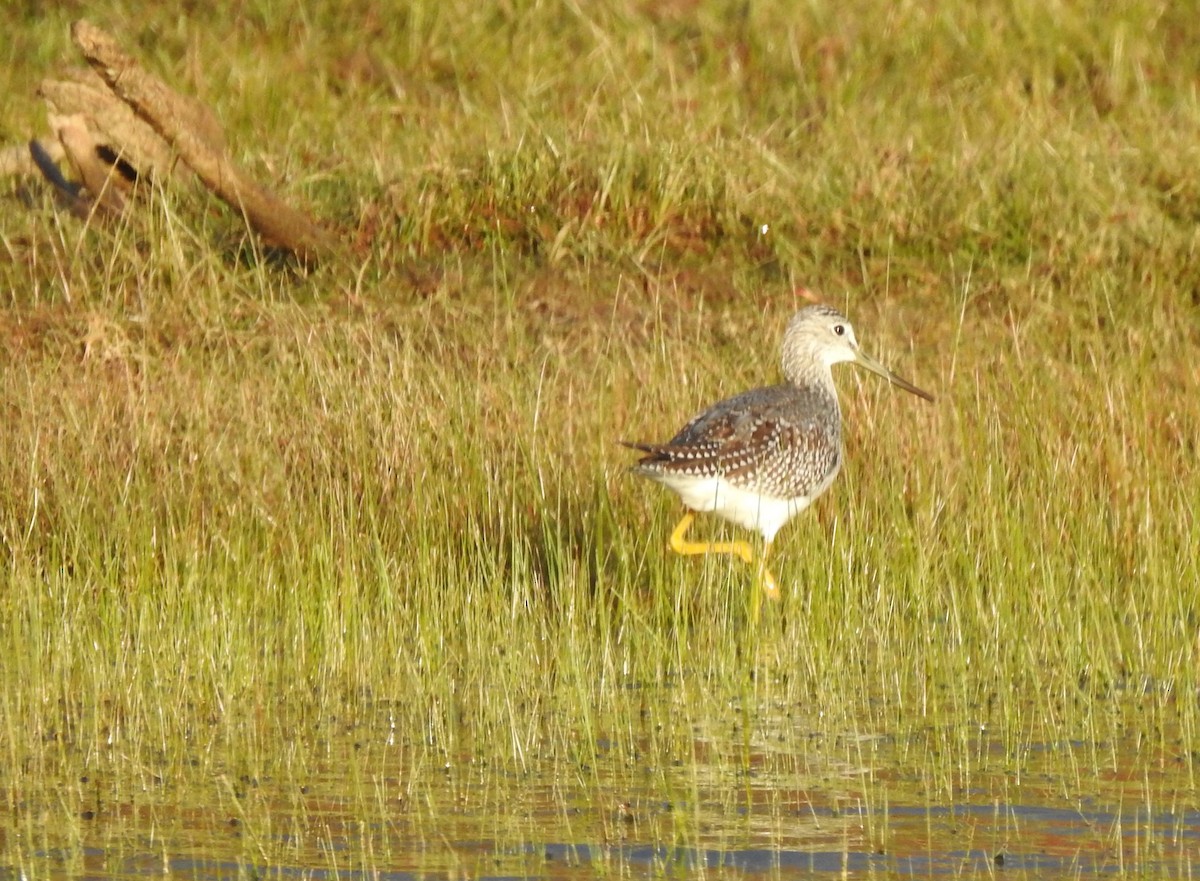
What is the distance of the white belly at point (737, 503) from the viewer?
7.59 meters

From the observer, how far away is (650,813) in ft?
16.9

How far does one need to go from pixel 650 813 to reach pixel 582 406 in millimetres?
3847

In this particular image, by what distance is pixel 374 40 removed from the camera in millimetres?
14734

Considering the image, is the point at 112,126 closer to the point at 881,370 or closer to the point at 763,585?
the point at 881,370

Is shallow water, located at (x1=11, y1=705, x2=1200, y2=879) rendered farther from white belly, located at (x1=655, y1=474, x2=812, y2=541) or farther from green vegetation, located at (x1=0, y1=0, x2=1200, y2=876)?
white belly, located at (x1=655, y1=474, x2=812, y2=541)

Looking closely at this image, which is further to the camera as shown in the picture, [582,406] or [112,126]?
[112,126]

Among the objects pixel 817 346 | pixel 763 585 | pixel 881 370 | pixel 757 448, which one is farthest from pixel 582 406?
pixel 763 585

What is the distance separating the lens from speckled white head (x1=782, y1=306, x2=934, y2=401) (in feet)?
28.4

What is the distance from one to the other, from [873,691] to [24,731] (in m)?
2.40

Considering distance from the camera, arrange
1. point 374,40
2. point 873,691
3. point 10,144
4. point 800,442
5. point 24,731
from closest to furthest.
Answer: point 24,731 → point 873,691 → point 800,442 → point 10,144 → point 374,40

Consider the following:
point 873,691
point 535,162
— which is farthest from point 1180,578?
point 535,162

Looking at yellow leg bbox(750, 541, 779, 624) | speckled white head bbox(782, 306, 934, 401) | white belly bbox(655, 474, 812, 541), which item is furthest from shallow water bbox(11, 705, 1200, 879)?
speckled white head bbox(782, 306, 934, 401)

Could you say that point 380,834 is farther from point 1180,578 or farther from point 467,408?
point 467,408

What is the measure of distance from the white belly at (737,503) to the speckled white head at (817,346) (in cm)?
78
